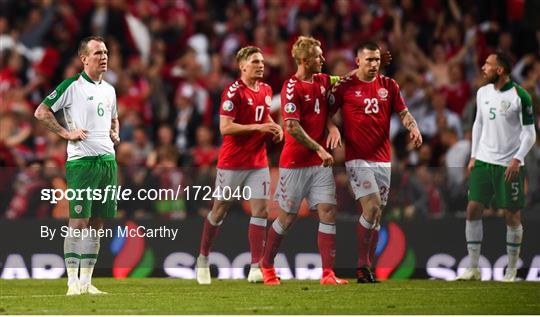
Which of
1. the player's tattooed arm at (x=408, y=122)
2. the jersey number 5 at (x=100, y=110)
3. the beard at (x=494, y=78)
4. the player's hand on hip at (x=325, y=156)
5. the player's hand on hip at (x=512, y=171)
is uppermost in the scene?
the beard at (x=494, y=78)

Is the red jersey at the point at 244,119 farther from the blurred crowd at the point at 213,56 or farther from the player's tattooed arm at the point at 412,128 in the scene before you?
the blurred crowd at the point at 213,56

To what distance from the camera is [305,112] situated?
13992mm

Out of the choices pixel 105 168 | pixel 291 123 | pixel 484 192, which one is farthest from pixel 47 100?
pixel 484 192

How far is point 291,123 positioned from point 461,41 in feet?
26.1

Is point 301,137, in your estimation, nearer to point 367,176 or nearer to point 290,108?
point 290,108

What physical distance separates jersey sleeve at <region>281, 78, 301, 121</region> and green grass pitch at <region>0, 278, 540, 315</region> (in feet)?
5.61

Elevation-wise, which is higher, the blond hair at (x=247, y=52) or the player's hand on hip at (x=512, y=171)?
the blond hair at (x=247, y=52)

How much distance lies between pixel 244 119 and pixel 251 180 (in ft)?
2.23

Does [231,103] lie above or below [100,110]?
above

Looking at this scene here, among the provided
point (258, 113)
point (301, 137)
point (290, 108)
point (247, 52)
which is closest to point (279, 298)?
point (301, 137)

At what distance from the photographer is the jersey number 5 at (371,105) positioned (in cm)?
1411

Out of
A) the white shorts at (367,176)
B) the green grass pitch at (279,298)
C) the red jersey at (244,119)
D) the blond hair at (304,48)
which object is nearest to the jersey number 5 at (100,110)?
the red jersey at (244,119)

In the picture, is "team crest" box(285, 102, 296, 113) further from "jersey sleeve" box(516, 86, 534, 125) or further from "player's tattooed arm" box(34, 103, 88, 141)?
"jersey sleeve" box(516, 86, 534, 125)

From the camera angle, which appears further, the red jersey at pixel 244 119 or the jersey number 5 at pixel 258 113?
the jersey number 5 at pixel 258 113
